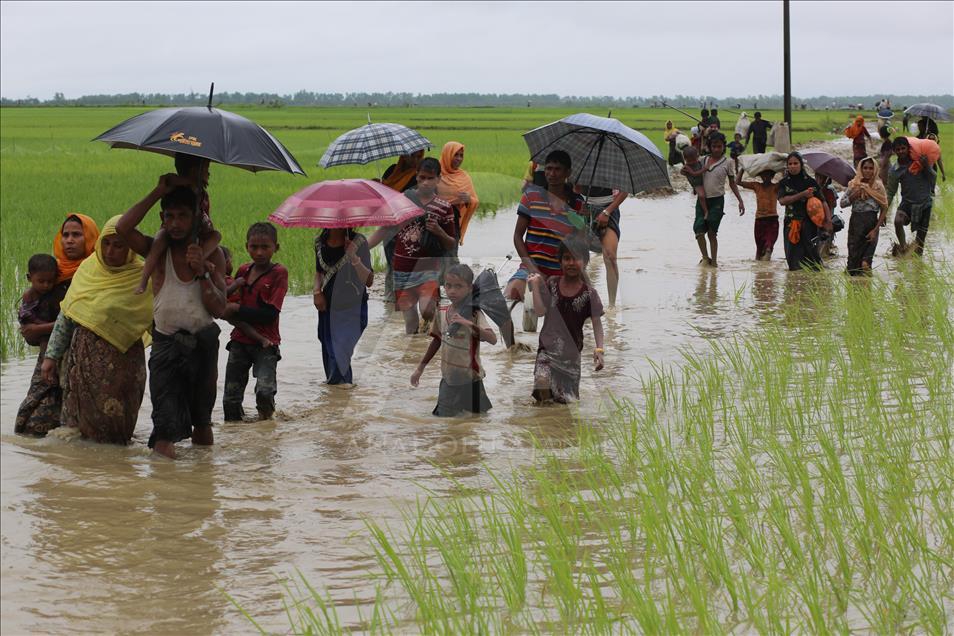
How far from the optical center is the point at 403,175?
9023mm

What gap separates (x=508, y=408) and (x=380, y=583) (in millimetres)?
2894

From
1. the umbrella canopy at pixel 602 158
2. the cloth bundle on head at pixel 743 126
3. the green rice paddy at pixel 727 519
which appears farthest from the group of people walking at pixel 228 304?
the cloth bundle on head at pixel 743 126

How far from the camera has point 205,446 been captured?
6.00 metres

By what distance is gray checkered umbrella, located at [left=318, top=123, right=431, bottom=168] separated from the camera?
29.3 feet

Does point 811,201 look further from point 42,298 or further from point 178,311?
point 42,298

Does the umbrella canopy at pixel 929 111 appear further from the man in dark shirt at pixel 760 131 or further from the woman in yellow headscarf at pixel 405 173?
the woman in yellow headscarf at pixel 405 173

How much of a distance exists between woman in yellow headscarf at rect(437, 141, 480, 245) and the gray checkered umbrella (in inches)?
7.3

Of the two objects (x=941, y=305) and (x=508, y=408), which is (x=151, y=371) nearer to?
(x=508, y=408)

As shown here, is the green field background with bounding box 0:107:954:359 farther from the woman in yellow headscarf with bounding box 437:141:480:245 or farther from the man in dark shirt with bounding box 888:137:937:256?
the man in dark shirt with bounding box 888:137:937:256

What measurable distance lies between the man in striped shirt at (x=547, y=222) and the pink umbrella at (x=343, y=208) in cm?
82

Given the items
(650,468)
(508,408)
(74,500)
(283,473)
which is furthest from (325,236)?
(650,468)

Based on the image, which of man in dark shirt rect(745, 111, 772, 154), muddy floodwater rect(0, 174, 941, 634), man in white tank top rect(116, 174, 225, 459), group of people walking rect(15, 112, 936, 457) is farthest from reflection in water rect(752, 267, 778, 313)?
man in dark shirt rect(745, 111, 772, 154)

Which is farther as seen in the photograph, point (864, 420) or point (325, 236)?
point (325, 236)

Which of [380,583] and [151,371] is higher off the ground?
[151,371]
